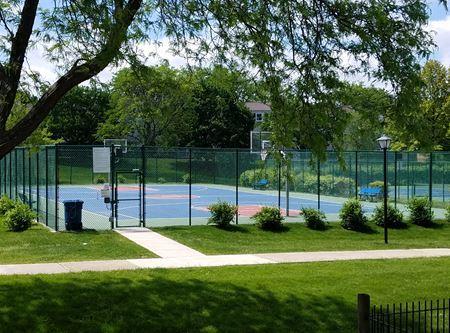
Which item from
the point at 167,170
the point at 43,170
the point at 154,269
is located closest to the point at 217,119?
the point at 167,170

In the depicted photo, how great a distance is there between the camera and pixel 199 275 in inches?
486

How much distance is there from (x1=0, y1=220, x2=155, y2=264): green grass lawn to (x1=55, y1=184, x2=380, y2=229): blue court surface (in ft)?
10.1

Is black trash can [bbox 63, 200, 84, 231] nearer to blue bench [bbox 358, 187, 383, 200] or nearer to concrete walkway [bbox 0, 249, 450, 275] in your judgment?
concrete walkway [bbox 0, 249, 450, 275]

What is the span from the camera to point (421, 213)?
23.9 metres

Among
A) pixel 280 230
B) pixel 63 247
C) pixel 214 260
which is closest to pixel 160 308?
pixel 214 260

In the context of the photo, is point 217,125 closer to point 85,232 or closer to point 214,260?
point 85,232

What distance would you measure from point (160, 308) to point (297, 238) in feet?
38.9

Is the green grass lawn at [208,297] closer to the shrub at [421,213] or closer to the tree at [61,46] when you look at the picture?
the tree at [61,46]

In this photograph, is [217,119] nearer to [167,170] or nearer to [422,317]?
[167,170]

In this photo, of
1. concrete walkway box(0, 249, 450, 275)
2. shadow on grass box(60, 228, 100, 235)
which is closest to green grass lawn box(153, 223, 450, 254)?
concrete walkway box(0, 249, 450, 275)

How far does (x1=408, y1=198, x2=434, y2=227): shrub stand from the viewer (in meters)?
23.8

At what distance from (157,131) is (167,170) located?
715 inches

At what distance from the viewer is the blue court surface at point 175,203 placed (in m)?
25.8

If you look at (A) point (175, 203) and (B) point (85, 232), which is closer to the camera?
(B) point (85, 232)
